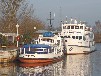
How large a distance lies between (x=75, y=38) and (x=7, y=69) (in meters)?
35.9

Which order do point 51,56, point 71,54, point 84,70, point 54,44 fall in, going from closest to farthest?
point 84,70 < point 51,56 < point 54,44 < point 71,54

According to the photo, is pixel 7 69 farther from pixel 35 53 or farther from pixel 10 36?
pixel 10 36

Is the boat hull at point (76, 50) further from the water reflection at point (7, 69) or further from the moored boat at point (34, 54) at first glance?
the water reflection at point (7, 69)

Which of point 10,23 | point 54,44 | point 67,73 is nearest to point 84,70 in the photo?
point 67,73

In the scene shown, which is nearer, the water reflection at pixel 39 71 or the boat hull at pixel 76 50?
the water reflection at pixel 39 71

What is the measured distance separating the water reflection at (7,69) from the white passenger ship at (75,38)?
28.4m

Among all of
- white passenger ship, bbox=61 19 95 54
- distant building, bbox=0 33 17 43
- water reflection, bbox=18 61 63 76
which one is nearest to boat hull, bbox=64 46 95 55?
white passenger ship, bbox=61 19 95 54

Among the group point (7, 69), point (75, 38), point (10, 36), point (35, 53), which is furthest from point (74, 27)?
point (7, 69)

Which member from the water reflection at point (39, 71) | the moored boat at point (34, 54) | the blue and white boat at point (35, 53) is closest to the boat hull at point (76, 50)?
the blue and white boat at point (35, 53)

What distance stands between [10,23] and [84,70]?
4228 centimetres

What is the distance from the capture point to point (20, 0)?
97750 millimetres

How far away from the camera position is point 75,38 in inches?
3570

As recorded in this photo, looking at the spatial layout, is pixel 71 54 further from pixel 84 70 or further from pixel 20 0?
pixel 84 70

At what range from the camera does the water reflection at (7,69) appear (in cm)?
5272
